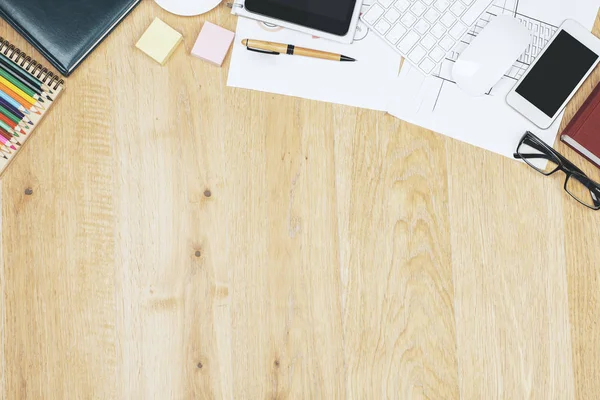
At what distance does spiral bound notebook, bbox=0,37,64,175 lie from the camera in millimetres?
739

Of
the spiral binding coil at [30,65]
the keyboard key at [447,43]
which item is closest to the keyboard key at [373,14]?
the keyboard key at [447,43]

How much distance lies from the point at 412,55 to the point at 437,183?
0.19m

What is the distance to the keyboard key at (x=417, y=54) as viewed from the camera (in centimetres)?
76

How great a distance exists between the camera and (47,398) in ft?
2.42

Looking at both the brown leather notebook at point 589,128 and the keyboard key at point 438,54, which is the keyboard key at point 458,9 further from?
the brown leather notebook at point 589,128

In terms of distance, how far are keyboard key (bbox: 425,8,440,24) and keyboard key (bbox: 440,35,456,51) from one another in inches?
1.3

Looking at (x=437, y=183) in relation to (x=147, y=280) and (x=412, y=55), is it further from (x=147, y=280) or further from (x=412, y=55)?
(x=147, y=280)

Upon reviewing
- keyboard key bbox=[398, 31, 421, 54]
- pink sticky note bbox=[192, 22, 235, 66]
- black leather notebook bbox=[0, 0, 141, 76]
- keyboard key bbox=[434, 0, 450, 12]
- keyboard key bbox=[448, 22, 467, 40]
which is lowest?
black leather notebook bbox=[0, 0, 141, 76]

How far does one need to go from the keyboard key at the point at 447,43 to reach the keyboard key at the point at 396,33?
0.19ft

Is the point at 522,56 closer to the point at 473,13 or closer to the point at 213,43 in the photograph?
the point at 473,13

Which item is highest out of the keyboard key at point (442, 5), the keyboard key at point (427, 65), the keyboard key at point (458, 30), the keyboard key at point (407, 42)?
the keyboard key at point (442, 5)

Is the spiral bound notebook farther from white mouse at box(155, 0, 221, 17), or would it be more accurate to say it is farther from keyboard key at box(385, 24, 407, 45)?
keyboard key at box(385, 24, 407, 45)

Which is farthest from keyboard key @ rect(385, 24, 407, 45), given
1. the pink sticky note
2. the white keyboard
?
the pink sticky note

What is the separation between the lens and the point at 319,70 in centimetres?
76
